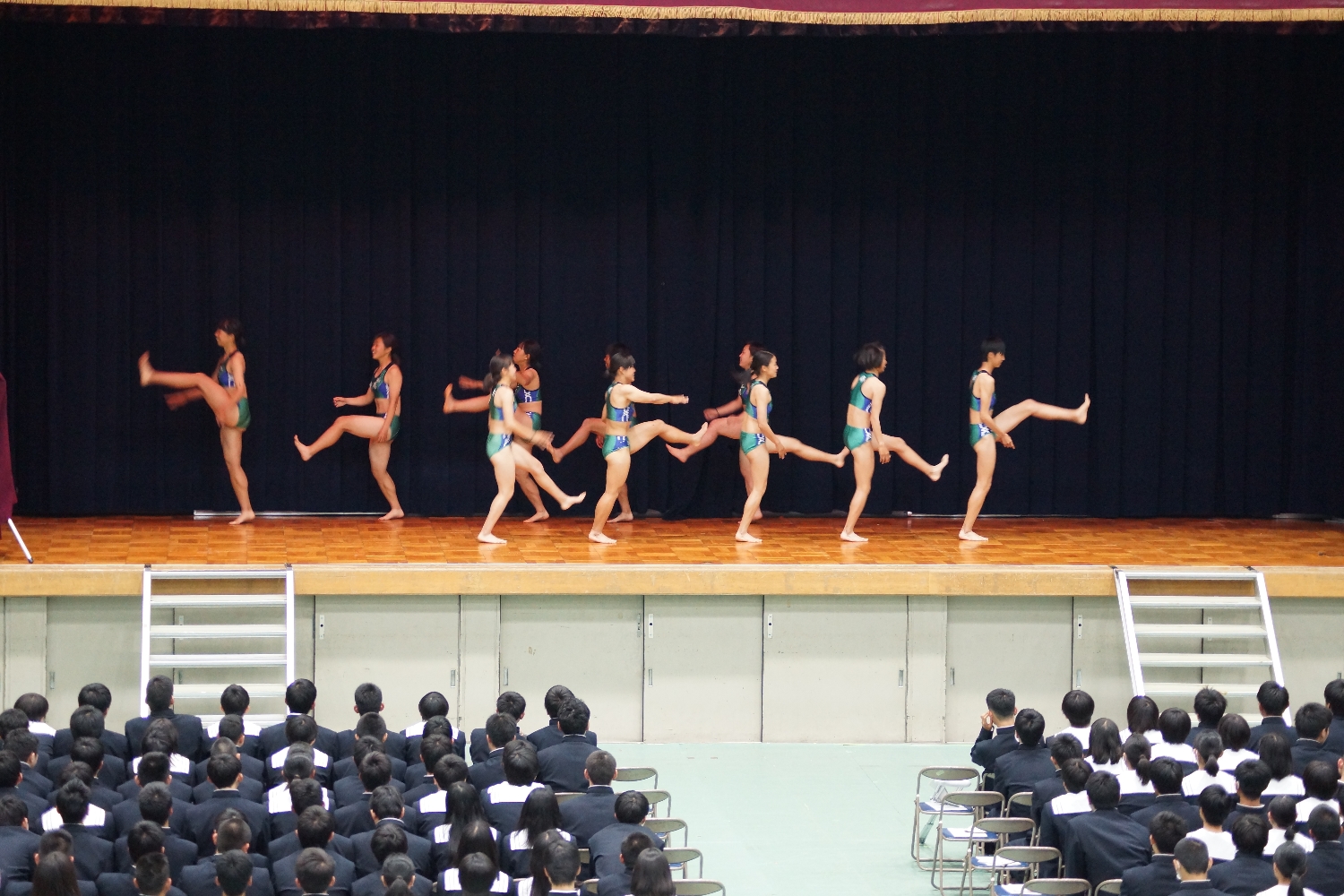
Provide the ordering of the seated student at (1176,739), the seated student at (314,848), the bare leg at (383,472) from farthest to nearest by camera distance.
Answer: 1. the bare leg at (383,472)
2. the seated student at (1176,739)
3. the seated student at (314,848)

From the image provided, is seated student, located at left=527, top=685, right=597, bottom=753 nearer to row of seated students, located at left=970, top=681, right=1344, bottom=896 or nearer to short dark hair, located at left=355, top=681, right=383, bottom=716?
short dark hair, located at left=355, top=681, right=383, bottom=716

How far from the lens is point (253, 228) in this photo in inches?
573

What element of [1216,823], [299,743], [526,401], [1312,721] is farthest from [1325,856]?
[526,401]

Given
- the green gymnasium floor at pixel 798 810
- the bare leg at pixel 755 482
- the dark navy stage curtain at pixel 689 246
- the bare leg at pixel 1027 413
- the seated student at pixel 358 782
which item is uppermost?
the dark navy stage curtain at pixel 689 246

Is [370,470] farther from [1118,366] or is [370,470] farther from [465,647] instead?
[1118,366]

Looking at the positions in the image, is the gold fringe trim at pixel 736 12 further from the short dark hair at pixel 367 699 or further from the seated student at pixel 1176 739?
the seated student at pixel 1176 739

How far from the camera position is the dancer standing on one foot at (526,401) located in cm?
1374

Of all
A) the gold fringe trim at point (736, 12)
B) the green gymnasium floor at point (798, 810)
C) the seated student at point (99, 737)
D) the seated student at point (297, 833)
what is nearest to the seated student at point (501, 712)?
the green gymnasium floor at point (798, 810)

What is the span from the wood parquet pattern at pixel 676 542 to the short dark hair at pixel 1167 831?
512cm

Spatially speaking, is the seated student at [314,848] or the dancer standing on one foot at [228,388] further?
the dancer standing on one foot at [228,388]

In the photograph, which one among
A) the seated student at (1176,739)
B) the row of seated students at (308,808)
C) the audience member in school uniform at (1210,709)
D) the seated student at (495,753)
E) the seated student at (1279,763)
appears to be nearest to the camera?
the row of seated students at (308,808)

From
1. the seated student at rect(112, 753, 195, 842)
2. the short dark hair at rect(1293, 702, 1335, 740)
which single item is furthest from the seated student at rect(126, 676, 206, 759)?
the short dark hair at rect(1293, 702, 1335, 740)

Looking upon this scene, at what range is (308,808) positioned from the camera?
6477mm

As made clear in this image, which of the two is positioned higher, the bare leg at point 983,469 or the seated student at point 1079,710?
the bare leg at point 983,469
